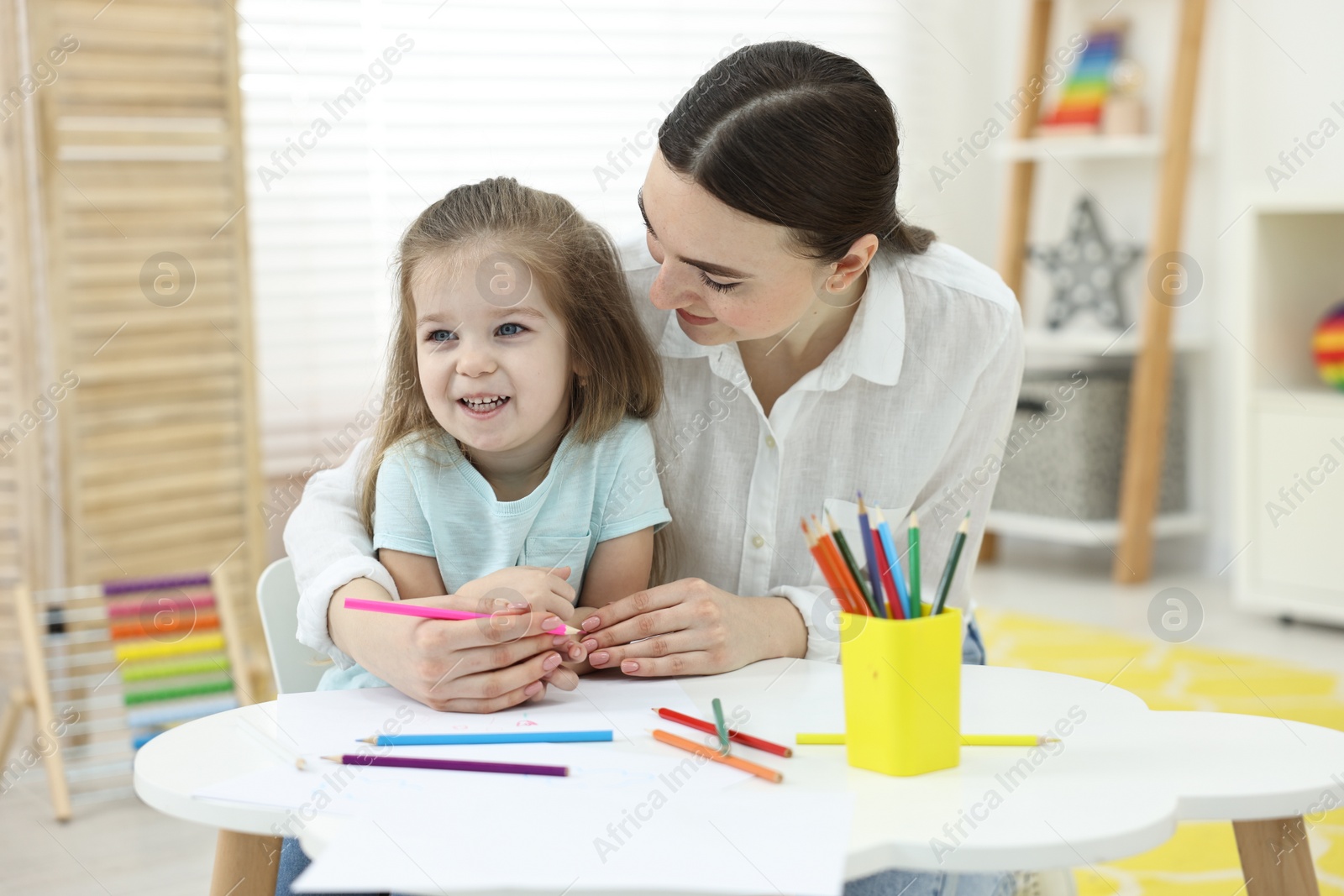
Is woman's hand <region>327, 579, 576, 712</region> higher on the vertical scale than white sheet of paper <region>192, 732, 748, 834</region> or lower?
higher

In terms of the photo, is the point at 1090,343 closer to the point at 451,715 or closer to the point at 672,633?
the point at 672,633

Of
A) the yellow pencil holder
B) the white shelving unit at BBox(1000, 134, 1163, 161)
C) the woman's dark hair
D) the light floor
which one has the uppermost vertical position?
Result: the white shelving unit at BBox(1000, 134, 1163, 161)

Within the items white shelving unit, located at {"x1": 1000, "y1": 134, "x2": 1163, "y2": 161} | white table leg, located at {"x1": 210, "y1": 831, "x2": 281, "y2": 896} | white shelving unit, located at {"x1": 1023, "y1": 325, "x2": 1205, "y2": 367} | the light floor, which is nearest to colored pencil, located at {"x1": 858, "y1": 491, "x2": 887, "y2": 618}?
white table leg, located at {"x1": 210, "y1": 831, "x2": 281, "y2": 896}

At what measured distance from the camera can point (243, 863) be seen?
0.96m

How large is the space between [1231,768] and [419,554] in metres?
0.72

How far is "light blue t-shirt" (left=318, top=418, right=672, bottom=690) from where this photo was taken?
4.13 ft

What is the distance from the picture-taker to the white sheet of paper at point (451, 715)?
0.99 meters

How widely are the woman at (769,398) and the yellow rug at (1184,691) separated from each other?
70 centimetres

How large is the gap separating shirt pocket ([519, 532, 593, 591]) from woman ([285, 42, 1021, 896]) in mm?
125

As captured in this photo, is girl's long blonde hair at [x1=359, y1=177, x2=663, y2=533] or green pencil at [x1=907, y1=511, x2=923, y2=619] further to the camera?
girl's long blonde hair at [x1=359, y1=177, x2=663, y2=533]

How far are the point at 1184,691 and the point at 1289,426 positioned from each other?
83 centimetres

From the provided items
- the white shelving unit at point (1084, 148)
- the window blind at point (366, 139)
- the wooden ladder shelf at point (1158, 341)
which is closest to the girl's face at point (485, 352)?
the window blind at point (366, 139)

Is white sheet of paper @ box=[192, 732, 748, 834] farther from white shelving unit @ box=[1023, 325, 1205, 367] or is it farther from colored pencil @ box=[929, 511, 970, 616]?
white shelving unit @ box=[1023, 325, 1205, 367]

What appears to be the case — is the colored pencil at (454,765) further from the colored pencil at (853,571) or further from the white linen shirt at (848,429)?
the white linen shirt at (848,429)
